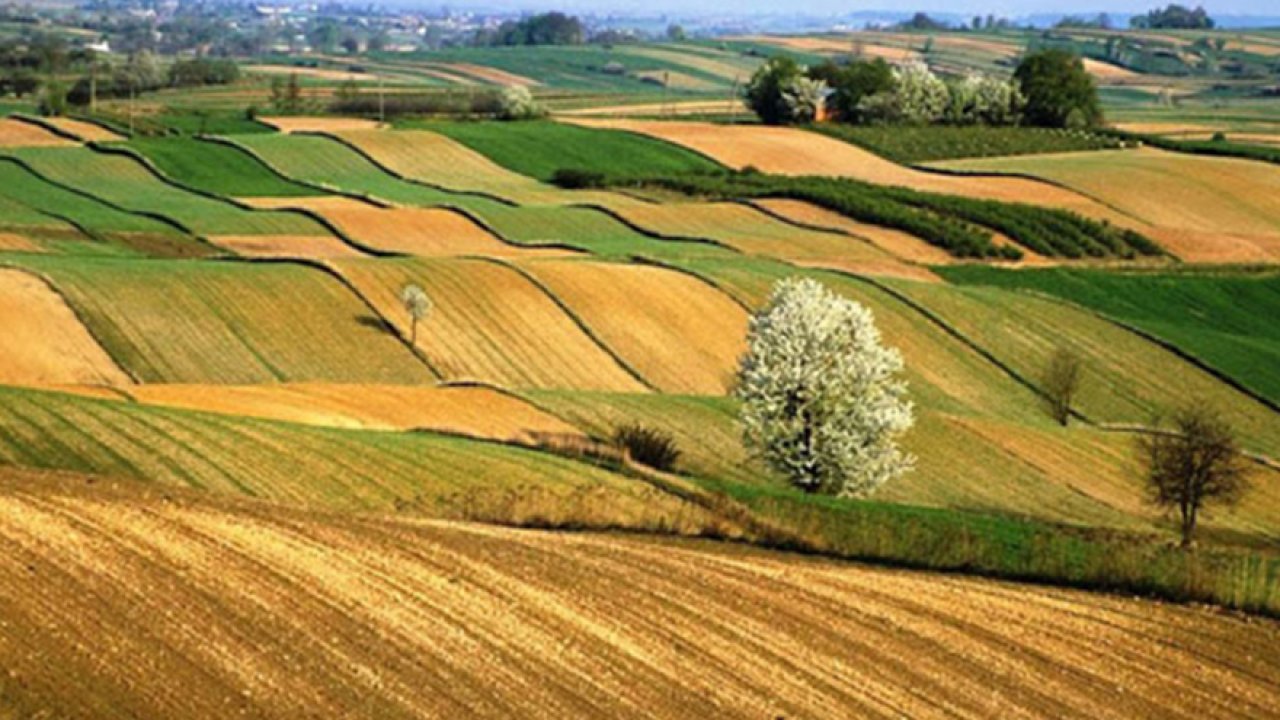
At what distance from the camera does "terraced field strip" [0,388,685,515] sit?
31609 mm

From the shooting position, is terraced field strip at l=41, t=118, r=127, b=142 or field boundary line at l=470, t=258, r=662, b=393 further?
terraced field strip at l=41, t=118, r=127, b=142

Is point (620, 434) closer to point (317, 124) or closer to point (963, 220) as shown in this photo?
point (963, 220)

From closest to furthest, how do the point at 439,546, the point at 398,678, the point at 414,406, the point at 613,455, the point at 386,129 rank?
the point at 398,678
the point at 439,546
the point at 613,455
the point at 414,406
the point at 386,129

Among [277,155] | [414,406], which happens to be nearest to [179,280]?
[414,406]

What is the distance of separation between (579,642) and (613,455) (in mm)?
17137

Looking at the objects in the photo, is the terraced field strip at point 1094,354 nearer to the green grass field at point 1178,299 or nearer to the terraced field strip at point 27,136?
the green grass field at point 1178,299

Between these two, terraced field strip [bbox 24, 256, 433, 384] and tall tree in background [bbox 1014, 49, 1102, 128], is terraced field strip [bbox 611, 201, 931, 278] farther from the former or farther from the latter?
tall tree in background [bbox 1014, 49, 1102, 128]

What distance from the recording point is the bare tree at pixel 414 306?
196 ft

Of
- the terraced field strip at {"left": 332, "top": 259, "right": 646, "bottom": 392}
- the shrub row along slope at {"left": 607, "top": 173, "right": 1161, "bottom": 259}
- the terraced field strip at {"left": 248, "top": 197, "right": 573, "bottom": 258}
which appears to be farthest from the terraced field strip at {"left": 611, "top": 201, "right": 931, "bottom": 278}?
the terraced field strip at {"left": 332, "top": 259, "right": 646, "bottom": 392}

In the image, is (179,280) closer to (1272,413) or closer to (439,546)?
(1272,413)

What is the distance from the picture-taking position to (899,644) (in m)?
23.5

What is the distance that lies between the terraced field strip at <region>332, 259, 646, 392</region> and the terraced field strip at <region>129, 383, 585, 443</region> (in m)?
7.59

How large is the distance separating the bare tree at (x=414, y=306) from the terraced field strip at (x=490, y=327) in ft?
0.67

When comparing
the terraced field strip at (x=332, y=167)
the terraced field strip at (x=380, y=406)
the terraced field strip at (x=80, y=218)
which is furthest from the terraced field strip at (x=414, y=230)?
the terraced field strip at (x=380, y=406)
